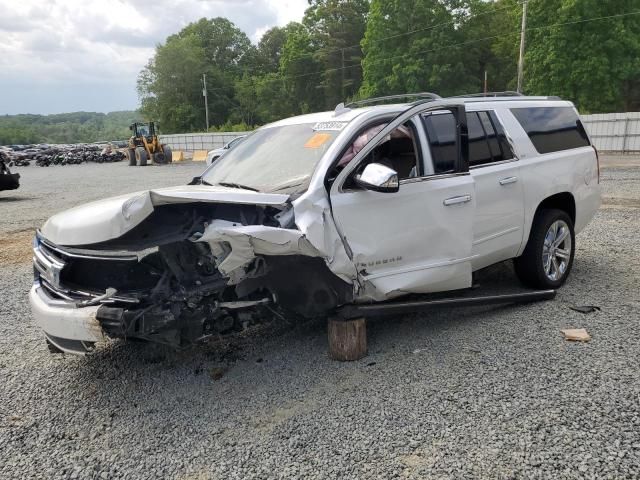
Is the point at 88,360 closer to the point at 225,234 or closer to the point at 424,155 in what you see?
the point at 225,234

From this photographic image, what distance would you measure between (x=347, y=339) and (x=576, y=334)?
1803 mm

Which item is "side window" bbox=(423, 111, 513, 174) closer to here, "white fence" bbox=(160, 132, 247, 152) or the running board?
the running board

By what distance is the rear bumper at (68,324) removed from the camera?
123 inches

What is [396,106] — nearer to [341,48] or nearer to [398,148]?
[398,148]

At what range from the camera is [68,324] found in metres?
3.20

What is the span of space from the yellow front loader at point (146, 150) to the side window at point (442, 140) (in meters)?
29.8

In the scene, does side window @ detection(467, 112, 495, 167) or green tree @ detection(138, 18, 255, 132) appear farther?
green tree @ detection(138, 18, 255, 132)

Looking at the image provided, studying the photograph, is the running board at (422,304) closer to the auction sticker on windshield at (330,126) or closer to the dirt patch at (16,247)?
the auction sticker on windshield at (330,126)

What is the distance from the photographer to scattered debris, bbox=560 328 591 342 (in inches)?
157

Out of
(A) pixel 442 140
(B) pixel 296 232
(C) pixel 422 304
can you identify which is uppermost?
(A) pixel 442 140

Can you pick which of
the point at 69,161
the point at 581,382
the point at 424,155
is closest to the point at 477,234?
the point at 424,155

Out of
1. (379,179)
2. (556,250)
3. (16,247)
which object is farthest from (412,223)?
(16,247)

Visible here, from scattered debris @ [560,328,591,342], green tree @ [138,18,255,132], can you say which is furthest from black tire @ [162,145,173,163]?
green tree @ [138,18,255,132]

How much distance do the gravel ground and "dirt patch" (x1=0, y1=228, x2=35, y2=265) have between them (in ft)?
11.4
